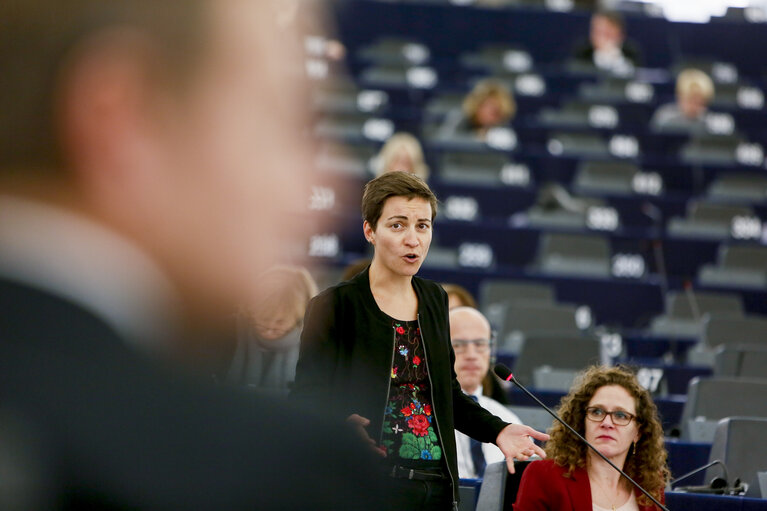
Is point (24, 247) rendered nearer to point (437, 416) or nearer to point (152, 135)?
point (152, 135)

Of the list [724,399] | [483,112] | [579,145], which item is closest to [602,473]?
[724,399]

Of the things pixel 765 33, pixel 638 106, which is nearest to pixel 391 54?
pixel 638 106

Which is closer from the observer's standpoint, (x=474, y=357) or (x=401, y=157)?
(x=474, y=357)

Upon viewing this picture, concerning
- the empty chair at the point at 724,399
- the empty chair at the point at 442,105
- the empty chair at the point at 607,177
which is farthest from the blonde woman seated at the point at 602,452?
the empty chair at the point at 442,105

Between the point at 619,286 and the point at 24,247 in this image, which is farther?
the point at 619,286

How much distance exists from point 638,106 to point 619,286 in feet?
14.9

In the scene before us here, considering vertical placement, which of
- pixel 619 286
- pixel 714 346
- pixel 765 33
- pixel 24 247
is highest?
pixel 765 33

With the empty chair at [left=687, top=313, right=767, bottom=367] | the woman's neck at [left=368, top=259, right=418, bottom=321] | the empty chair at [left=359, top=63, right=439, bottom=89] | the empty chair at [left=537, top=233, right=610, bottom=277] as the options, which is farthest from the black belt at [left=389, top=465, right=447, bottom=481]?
the empty chair at [left=359, top=63, right=439, bottom=89]

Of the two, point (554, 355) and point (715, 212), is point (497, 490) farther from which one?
point (715, 212)

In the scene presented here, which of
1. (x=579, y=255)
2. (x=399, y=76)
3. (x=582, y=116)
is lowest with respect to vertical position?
(x=579, y=255)

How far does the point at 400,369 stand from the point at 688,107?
9.86 meters

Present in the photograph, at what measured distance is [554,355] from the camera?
242 inches

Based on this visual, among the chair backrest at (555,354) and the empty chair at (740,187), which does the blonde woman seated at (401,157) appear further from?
the empty chair at (740,187)

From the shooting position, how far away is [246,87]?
0.71m
